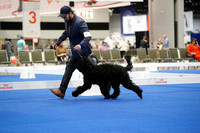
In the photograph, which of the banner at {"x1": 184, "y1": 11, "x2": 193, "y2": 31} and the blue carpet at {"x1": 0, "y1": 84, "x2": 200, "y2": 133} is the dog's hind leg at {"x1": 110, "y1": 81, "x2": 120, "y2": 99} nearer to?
the blue carpet at {"x1": 0, "y1": 84, "x2": 200, "y2": 133}

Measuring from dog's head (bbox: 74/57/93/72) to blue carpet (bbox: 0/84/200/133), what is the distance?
1.79 feet

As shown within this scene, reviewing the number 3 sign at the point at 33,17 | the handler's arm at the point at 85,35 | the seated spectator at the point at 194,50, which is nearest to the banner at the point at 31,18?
the number 3 sign at the point at 33,17

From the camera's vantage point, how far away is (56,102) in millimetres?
5141

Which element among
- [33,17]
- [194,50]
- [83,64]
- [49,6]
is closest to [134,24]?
[49,6]

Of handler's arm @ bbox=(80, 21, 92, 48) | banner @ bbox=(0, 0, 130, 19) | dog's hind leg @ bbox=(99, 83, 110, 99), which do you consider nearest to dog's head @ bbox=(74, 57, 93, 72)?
handler's arm @ bbox=(80, 21, 92, 48)

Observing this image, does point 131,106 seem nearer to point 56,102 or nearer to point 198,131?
point 56,102

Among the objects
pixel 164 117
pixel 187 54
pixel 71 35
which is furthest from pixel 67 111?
pixel 187 54

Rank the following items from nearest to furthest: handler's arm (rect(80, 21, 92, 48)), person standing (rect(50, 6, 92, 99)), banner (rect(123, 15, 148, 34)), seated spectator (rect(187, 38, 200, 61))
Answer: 1. handler's arm (rect(80, 21, 92, 48))
2. person standing (rect(50, 6, 92, 99))
3. seated spectator (rect(187, 38, 200, 61))
4. banner (rect(123, 15, 148, 34))

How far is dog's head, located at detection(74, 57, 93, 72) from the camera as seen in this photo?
205 inches

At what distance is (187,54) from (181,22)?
646 cm

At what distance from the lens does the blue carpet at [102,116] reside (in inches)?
122

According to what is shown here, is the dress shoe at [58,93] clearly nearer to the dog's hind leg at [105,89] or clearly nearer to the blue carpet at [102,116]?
the blue carpet at [102,116]

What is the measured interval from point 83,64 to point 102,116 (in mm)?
1548

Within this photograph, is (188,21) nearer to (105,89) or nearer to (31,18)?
(31,18)
